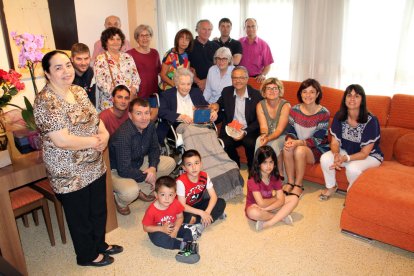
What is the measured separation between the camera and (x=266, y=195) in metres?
2.88

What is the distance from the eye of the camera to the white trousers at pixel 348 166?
298 centimetres

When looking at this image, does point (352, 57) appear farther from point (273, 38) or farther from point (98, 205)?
point (98, 205)

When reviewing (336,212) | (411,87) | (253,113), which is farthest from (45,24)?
(411,87)

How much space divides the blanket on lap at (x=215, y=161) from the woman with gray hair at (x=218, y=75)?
82cm

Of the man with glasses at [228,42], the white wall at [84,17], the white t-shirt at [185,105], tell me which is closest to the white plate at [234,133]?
the white t-shirt at [185,105]

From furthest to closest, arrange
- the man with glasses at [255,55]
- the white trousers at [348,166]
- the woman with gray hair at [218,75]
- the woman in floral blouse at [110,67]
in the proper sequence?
the man with glasses at [255,55]
the woman with gray hair at [218,75]
the woman in floral blouse at [110,67]
the white trousers at [348,166]

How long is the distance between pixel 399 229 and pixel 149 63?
9.95 ft

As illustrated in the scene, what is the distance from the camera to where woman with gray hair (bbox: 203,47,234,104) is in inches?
158

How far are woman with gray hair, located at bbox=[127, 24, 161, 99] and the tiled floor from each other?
5.68 feet

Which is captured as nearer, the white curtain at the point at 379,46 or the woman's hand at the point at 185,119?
the woman's hand at the point at 185,119

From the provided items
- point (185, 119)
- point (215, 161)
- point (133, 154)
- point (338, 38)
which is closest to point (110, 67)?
point (185, 119)

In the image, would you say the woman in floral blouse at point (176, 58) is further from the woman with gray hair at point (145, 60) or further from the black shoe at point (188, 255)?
the black shoe at point (188, 255)

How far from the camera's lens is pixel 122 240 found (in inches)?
106

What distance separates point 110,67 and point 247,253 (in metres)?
2.25
